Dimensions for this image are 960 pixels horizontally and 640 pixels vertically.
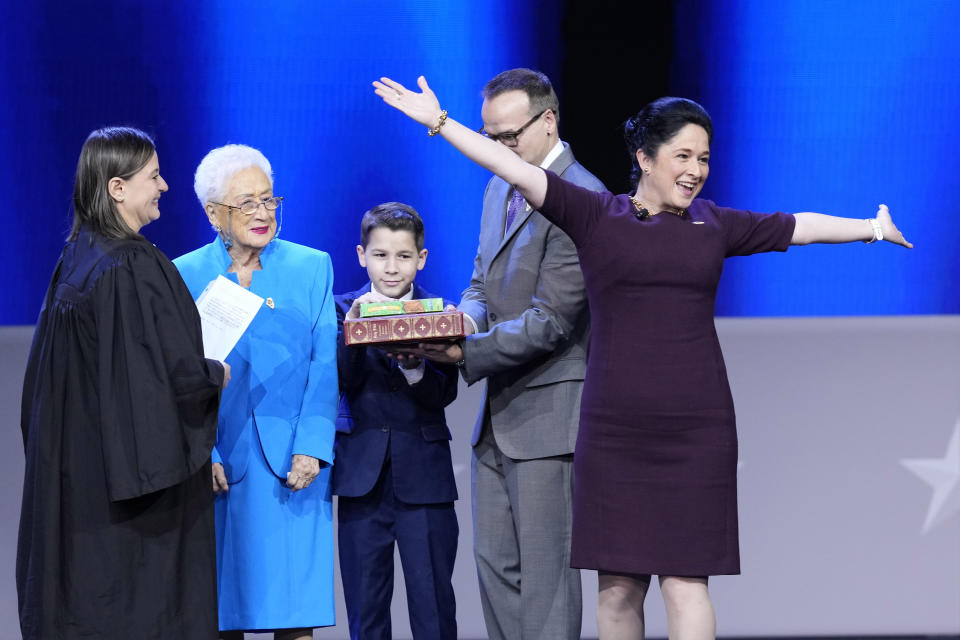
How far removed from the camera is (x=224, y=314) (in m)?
2.80

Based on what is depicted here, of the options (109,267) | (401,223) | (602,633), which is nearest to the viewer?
(109,267)

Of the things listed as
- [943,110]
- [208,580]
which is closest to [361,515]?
[208,580]

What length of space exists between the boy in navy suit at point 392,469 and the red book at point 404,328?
266 mm

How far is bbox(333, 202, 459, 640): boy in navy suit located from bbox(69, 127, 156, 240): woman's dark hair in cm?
73

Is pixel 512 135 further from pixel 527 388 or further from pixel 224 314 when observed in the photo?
pixel 224 314

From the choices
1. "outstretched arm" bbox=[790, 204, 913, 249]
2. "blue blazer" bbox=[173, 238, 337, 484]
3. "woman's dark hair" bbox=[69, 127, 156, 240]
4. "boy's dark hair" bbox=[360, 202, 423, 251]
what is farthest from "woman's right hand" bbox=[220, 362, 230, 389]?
"outstretched arm" bbox=[790, 204, 913, 249]

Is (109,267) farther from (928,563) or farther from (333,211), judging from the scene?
(928,563)

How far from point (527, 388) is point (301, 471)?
0.65 m

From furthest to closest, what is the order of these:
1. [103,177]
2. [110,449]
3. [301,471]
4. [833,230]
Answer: [301,471], [833,230], [103,177], [110,449]

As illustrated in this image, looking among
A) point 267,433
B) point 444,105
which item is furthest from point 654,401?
point 444,105

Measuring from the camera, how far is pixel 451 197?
450 centimetres

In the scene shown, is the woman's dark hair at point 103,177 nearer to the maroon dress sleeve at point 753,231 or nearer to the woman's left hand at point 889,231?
the maroon dress sleeve at point 753,231

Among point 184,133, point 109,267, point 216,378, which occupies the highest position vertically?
point 184,133

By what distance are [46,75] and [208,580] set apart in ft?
8.78
